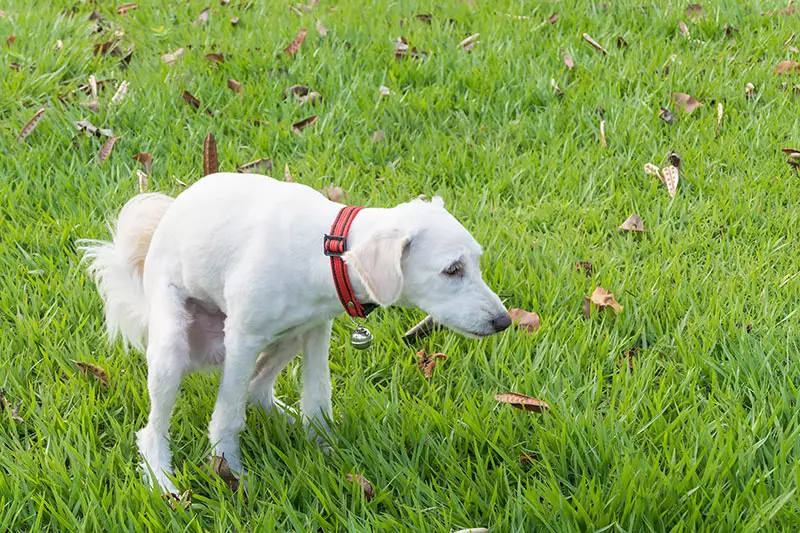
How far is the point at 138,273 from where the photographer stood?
3125 millimetres

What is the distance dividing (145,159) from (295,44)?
5.03ft

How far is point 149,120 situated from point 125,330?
198 centimetres

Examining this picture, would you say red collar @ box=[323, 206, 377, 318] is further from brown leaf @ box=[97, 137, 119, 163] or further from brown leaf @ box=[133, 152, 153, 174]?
brown leaf @ box=[97, 137, 119, 163]

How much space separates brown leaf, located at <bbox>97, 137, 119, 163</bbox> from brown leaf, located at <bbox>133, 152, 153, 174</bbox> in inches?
6.0

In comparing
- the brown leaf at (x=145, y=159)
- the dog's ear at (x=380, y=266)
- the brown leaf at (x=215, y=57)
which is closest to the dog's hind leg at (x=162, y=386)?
the dog's ear at (x=380, y=266)

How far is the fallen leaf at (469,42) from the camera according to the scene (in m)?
5.53

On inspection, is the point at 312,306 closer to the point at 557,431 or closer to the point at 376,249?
the point at 376,249

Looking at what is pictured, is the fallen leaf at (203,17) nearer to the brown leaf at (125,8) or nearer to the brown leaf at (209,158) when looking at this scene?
the brown leaf at (125,8)

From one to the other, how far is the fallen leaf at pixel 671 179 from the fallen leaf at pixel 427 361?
1.68m

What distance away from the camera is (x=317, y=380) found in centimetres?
274

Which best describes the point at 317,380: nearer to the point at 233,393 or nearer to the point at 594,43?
the point at 233,393

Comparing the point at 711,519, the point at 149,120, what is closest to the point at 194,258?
the point at 711,519

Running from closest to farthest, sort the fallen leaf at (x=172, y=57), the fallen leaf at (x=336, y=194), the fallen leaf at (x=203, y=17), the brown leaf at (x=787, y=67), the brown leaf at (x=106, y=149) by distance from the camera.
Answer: the fallen leaf at (x=336, y=194) < the brown leaf at (x=106, y=149) < the brown leaf at (x=787, y=67) < the fallen leaf at (x=172, y=57) < the fallen leaf at (x=203, y=17)

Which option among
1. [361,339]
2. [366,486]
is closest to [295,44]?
[361,339]
